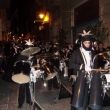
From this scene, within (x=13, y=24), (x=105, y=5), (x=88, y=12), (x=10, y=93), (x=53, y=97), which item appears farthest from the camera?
(x=13, y=24)

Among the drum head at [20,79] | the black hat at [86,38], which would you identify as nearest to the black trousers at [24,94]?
the drum head at [20,79]

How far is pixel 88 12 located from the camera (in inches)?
1121

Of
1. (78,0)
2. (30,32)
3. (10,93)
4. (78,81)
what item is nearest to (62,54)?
(10,93)

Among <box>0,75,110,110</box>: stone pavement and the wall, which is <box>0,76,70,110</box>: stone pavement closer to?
<box>0,75,110,110</box>: stone pavement

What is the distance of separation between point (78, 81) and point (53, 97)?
4.79 metres

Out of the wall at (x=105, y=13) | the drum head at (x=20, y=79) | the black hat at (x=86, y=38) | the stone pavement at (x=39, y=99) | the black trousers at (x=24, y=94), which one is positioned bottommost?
the stone pavement at (x=39, y=99)

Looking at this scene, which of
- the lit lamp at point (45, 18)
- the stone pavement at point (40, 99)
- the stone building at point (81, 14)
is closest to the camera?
the stone pavement at point (40, 99)

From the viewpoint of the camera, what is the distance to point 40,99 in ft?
44.4

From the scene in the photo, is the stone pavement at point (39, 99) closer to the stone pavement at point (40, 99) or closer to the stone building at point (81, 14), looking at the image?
the stone pavement at point (40, 99)

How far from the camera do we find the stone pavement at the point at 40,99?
1215 cm

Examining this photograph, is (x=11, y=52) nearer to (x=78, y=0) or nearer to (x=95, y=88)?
(x=78, y=0)

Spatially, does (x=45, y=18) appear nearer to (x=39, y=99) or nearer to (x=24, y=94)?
(x=39, y=99)

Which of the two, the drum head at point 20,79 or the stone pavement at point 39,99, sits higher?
the drum head at point 20,79

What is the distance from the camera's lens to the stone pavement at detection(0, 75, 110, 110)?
12.2 m
